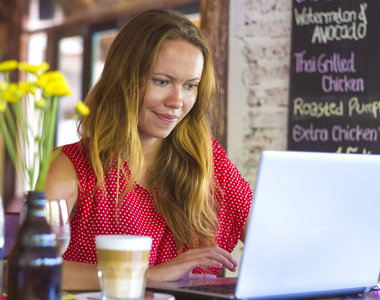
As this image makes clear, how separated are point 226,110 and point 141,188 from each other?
1.22 meters

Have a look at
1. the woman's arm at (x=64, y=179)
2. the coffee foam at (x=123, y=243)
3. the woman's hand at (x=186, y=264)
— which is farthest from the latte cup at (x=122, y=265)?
the woman's arm at (x=64, y=179)

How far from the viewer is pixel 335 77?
9.16 ft

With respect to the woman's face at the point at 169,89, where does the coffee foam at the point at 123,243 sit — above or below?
below

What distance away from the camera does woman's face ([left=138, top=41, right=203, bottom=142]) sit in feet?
5.98

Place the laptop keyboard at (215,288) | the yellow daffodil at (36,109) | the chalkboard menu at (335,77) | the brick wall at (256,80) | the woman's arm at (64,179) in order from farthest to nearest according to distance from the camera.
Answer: the brick wall at (256,80)
the chalkboard menu at (335,77)
the woman's arm at (64,179)
the laptop keyboard at (215,288)
the yellow daffodil at (36,109)

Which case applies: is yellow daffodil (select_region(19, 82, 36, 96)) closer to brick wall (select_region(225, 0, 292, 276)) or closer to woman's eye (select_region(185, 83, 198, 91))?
woman's eye (select_region(185, 83, 198, 91))

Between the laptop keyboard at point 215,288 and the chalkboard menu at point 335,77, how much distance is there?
5.07 feet

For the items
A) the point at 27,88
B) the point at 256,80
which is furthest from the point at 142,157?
the point at 256,80

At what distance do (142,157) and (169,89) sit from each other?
23cm

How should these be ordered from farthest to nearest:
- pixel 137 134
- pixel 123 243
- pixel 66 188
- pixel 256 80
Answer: pixel 256 80, pixel 137 134, pixel 66 188, pixel 123 243

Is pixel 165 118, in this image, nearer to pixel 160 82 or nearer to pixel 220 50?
pixel 160 82

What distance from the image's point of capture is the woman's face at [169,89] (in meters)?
1.82

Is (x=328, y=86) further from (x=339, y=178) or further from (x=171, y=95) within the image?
(x=339, y=178)

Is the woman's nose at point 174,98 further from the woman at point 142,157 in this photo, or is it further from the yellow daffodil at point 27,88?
the yellow daffodil at point 27,88
